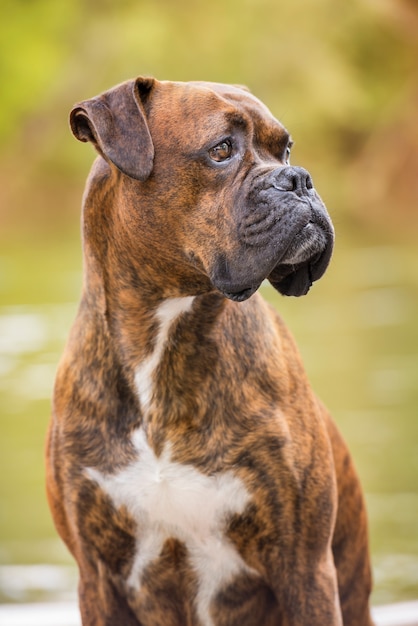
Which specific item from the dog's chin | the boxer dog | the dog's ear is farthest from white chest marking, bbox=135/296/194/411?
the dog's ear

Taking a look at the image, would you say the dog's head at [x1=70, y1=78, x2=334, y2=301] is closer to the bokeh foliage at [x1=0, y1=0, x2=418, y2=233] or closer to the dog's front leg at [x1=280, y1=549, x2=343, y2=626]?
the dog's front leg at [x1=280, y1=549, x2=343, y2=626]

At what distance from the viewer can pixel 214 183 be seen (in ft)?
7.89

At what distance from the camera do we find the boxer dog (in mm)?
2422

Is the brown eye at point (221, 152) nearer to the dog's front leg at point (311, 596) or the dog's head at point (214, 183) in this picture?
the dog's head at point (214, 183)

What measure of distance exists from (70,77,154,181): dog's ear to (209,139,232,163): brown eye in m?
0.12

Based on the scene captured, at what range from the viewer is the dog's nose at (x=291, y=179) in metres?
2.33

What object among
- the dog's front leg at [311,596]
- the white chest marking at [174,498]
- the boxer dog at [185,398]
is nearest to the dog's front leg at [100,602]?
the boxer dog at [185,398]

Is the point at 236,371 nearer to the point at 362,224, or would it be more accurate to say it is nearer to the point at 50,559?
the point at 50,559

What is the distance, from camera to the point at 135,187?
2.45 meters

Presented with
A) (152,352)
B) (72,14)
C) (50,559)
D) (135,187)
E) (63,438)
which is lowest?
(50,559)

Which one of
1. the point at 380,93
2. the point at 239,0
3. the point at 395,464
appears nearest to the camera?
the point at 395,464

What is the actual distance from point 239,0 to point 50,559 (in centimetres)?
2556

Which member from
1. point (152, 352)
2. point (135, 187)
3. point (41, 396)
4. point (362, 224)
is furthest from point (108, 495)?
point (362, 224)

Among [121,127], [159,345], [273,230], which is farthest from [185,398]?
[121,127]
